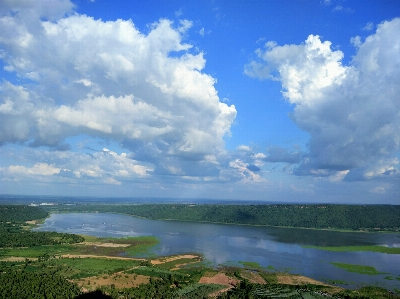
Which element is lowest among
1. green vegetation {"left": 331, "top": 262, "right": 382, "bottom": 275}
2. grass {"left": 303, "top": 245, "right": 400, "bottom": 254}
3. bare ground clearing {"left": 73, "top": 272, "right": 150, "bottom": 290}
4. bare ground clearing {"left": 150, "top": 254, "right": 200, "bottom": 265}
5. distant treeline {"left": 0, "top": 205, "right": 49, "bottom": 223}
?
bare ground clearing {"left": 73, "top": 272, "right": 150, "bottom": 290}

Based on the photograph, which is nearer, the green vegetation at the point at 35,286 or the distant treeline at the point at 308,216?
the green vegetation at the point at 35,286

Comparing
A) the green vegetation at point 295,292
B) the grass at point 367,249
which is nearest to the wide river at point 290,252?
the grass at point 367,249

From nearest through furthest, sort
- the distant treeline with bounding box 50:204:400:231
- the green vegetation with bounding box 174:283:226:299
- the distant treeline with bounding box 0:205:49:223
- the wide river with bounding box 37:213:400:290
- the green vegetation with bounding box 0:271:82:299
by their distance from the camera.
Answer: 1. the green vegetation with bounding box 0:271:82:299
2. the green vegetation with bounding box 174:283:226:299
3. the wide river with bounding box 37:213:400:290
4. the distant treeline with bounding box 0:205:49:223
5. the distant treeline with bounding box 50:204:400:231

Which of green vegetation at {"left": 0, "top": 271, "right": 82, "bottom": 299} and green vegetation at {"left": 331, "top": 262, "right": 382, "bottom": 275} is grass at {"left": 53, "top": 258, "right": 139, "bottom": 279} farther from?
green vegetation at {"left": 331, "top": 262, "right": 382, "bottom": 275}

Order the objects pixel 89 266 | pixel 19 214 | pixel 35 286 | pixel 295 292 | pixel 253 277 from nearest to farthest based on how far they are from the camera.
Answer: pixel 295 292
pixel 35 286
pixel 253 277
pixel 89 266
pixel 19 214

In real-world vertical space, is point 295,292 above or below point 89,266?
above

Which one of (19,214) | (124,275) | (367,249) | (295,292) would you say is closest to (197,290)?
(295,292)

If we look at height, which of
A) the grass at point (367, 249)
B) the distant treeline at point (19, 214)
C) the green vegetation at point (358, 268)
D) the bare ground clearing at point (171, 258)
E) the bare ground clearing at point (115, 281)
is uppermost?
the distant treeline at point (19, 214)

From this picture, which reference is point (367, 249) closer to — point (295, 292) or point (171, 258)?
point (295, 292)

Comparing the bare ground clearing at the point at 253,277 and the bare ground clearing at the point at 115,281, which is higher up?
the bare ground clearing at the point at 253,277

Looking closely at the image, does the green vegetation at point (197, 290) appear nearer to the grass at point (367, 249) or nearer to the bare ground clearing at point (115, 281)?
the bare ground clearing at point (115, 281)

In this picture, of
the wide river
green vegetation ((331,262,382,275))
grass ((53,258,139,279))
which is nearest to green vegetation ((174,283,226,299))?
grass ((53,258,139,279))

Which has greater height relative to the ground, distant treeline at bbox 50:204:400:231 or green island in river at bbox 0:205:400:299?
distant treeline at bbox 50:204:400:231
